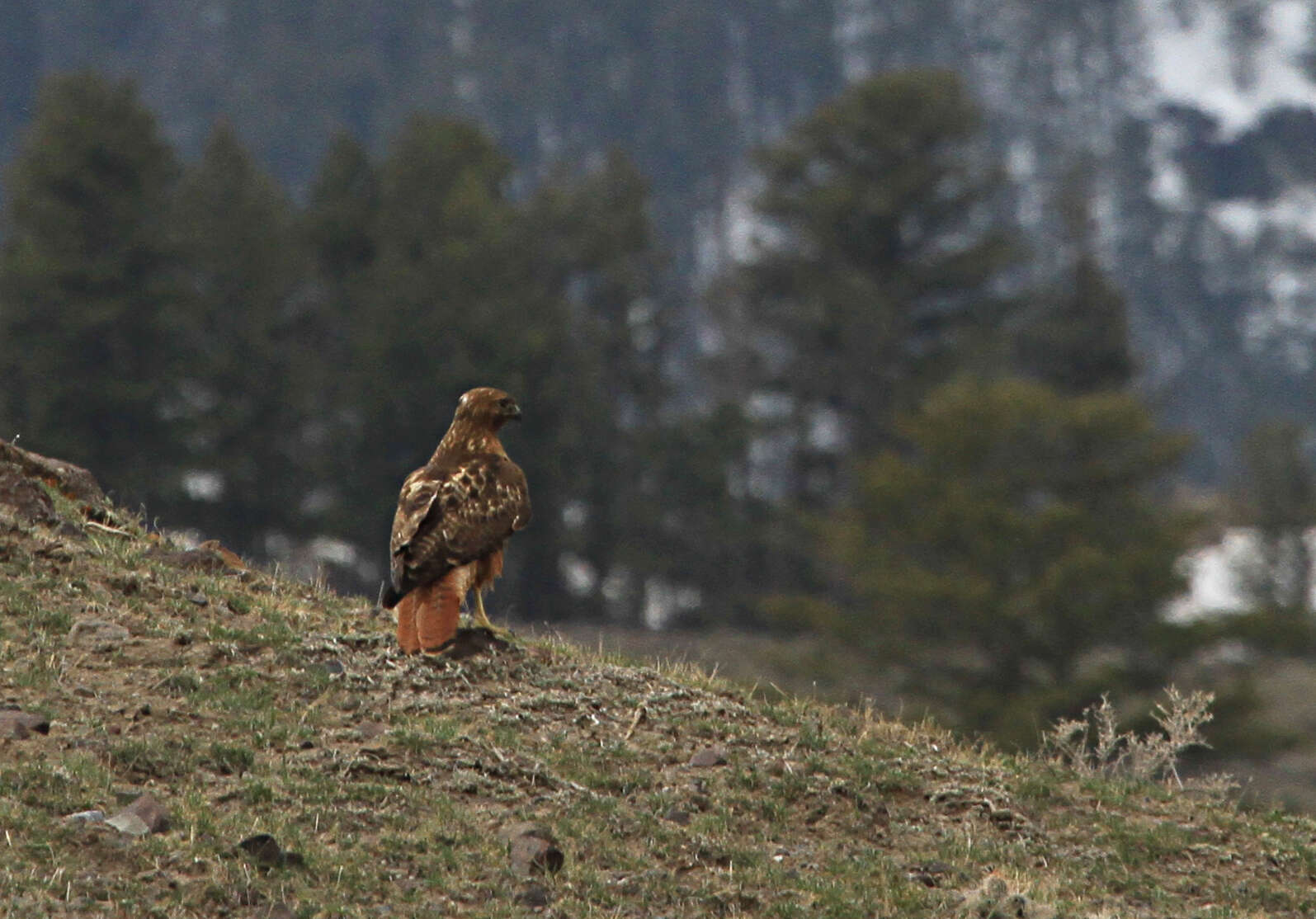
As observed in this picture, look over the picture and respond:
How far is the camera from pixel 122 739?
844cm

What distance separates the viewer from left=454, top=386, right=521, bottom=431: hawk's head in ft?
35.4

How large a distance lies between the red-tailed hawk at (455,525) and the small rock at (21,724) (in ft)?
5.95

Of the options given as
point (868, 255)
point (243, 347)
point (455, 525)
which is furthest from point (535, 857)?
point (868, 255)

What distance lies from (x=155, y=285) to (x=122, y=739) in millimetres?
44081

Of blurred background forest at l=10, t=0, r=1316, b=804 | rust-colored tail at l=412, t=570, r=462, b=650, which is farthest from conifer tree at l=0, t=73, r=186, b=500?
rust-colored tail at l=412, t=570, r=462, b=650

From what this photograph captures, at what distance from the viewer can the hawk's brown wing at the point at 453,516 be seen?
9.59 m

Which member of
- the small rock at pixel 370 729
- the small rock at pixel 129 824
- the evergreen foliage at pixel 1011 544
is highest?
the evergreen foliage at pixel 1011 544

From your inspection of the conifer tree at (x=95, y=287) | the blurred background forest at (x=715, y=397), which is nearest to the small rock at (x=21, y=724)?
the blurred background forest at (x=715, y=397)

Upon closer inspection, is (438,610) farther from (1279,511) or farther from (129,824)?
(1279,511)

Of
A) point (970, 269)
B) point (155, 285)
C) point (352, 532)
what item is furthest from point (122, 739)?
point (970, 269)

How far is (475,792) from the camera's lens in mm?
8625

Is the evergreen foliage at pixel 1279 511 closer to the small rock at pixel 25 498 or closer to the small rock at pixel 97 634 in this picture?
the small rock at pixel 25 498

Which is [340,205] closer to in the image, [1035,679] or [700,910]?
[1035,679]

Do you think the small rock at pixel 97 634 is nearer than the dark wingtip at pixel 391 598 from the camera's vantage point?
Yes
